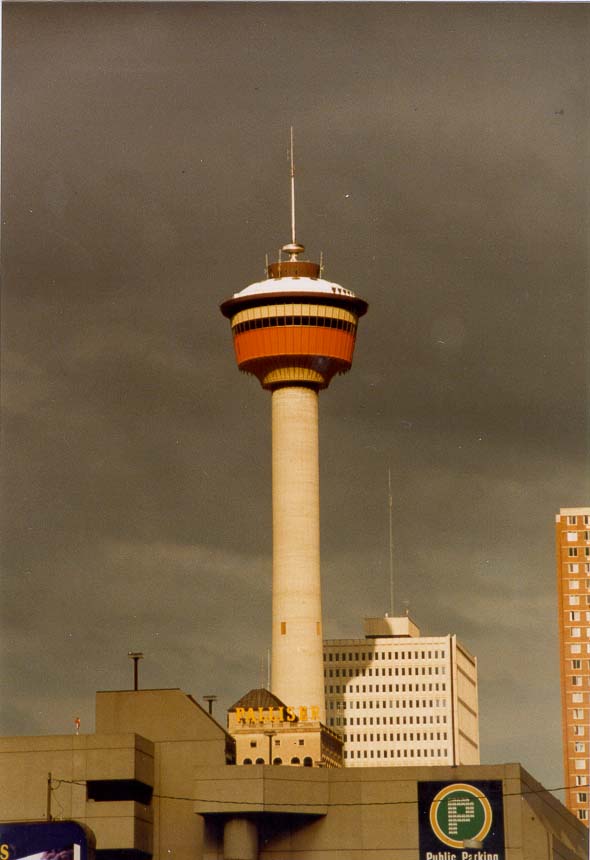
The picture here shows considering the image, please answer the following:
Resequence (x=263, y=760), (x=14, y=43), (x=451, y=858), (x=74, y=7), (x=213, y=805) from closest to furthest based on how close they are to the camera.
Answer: (x=74, y=7), (x=14, y=43), (x=451, y=858), (x=213, y=805), (x=263, y=760)

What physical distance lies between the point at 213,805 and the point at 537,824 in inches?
1310

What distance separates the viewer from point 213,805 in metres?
184

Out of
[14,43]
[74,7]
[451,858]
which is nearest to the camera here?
[74,7]

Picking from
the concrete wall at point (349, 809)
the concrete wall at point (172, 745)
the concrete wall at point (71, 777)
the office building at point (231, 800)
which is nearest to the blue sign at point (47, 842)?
the office building at point (231, 800)

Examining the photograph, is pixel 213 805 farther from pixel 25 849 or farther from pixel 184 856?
pixel 25 849

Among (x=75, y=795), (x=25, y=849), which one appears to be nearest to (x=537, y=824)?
(x=75, y=795)

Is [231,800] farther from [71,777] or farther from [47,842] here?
[47,842]

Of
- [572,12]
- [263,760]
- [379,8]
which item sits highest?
[379,8]

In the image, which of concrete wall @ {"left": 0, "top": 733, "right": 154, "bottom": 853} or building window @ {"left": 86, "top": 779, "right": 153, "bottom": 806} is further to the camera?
building window @ {"left": 86, "top": 779, "right": 153, "bottom": 806}

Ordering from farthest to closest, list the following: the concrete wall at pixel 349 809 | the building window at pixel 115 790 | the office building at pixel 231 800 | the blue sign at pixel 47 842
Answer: the building window at pixel 115 790 → the concrete wall at pixel 349 809 → the office building at pixel 231 800 → the blue sign at pixel 47 842

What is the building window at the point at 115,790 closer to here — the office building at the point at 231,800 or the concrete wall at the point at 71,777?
the office building at the point at 231,800

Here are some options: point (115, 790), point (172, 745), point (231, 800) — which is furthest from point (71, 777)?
point (231, 800)

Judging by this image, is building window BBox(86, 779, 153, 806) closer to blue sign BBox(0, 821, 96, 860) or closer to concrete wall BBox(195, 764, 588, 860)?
concrete wall BBox(195, 764, 588, 860)

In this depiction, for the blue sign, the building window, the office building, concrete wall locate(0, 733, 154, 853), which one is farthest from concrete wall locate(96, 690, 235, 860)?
the blue sign
